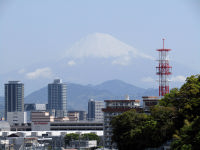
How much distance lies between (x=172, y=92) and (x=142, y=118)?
21.7 ft

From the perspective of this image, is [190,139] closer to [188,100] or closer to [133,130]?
[188,100]

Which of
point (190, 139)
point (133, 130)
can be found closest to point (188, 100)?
point (133, 130)

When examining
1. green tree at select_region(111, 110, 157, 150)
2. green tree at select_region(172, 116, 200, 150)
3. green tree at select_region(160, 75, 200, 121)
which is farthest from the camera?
green tree at select_region(111, 110, 157, 150)

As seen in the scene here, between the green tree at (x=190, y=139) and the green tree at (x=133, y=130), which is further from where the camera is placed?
the green tree at (x=133, y=130)

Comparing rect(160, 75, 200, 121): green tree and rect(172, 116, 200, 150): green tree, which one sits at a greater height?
rect(160, 75, 200, 121): green tree

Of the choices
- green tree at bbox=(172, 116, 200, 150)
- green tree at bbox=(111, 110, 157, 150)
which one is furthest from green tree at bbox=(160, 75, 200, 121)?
green tree at bbox=(172, 116, 200, 150)

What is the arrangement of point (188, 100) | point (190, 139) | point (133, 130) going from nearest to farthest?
1. point (190, 139)
2. point (188, 100)
3. point (133, 130)

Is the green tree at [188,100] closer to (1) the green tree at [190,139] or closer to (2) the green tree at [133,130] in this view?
(2) the green tree at [133,130]

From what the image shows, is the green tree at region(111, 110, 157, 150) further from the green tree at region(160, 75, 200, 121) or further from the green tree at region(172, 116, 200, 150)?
the green tree at region(172, 116, 200, 150)

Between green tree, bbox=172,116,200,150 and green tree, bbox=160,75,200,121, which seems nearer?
green tree, bbox=172,116,200,150

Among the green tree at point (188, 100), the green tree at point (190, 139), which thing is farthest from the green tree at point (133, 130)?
the green tree at point (190, 139)

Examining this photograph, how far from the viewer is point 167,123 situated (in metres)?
112

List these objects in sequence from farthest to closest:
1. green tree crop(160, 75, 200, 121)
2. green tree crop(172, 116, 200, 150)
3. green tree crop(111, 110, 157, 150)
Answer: green tree crop(111, 110, 157, 150), green tree crop(160, 75, 200, 121), green tree crop(172, 116, 200, 150)

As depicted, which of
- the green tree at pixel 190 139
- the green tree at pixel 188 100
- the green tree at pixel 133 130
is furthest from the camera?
the green tree at pixel 133 130
